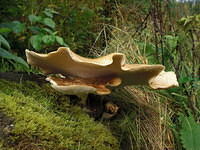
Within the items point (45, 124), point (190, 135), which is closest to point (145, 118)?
point (190, 135)

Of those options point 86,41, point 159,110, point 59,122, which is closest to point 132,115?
point 159,110

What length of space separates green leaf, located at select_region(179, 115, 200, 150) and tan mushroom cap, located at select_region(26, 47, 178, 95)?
1.10 feet

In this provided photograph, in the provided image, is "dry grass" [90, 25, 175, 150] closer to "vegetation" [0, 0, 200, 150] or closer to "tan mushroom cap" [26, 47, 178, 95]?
"vegetation" [0, 0, 200, 150]

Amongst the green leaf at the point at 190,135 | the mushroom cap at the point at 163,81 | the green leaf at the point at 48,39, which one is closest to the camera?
the mushroom cap at the point at 163,81

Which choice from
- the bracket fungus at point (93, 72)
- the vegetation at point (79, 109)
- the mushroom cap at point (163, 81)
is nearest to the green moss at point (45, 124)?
the vegetation at point (79, 109)

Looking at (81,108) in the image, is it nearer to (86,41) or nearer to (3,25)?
(3,25)

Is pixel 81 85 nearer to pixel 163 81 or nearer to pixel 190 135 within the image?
pixel 163 81

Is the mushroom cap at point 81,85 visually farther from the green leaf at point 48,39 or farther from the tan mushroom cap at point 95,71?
the green leaf at point 48,39

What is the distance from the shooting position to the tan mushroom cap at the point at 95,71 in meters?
1.26

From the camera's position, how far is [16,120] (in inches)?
47.8

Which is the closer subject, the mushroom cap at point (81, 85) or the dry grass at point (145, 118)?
the mushroom cap at point (81, 85)

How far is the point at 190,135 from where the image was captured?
1585 millimetres

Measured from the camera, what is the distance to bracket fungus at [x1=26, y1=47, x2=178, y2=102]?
126 centimetres

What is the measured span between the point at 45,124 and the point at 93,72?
0.99 ft
